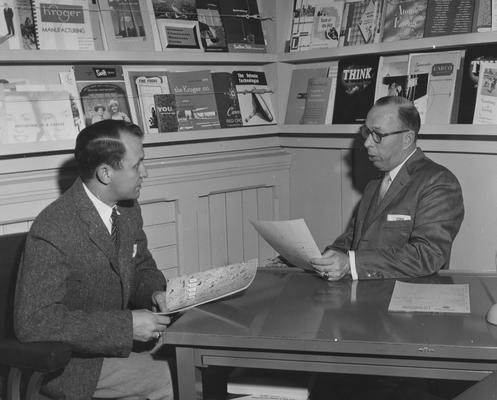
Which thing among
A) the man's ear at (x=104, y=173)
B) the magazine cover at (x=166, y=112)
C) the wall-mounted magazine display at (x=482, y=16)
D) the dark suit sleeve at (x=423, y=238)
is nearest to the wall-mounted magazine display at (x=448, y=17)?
the wall-mounted magazine display at (x=482, y=16)

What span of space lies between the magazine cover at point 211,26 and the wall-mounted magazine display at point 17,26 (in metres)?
0.89

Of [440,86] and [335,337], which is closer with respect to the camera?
[335,337]

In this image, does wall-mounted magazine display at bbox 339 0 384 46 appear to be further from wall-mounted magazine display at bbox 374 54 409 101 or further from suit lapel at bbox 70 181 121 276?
suit lapel at bbox 70 181 121 276

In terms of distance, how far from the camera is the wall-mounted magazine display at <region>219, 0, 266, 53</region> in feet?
11.6

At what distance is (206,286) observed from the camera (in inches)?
81.9

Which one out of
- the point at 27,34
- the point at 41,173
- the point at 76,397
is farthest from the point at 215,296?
the point at 27,34

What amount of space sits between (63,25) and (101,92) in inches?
12.9

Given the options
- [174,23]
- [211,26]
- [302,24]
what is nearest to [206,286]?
[174,23]

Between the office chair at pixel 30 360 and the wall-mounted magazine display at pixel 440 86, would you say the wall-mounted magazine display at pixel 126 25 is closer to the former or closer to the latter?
the wall-mounted magazine display at pixel 440 86

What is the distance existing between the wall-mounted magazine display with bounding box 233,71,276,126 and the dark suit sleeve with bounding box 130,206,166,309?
1.24 m

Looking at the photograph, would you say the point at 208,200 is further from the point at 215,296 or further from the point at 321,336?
the point at 321,336

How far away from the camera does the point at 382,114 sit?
2861mm

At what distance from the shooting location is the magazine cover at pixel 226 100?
11.6ft

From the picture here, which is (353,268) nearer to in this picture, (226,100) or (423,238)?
(423,238)
